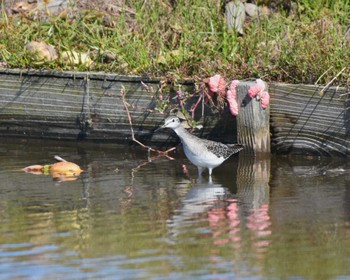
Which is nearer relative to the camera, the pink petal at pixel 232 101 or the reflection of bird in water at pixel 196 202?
the reflection of bird in water at pixel 196 202

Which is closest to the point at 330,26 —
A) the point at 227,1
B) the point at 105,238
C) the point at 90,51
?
the point at 227,1

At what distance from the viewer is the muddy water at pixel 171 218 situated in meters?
7.03

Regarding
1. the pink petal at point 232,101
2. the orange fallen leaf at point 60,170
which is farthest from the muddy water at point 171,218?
the pink petal at point 232,101

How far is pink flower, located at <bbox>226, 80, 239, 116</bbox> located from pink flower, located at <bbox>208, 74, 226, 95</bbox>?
11cm

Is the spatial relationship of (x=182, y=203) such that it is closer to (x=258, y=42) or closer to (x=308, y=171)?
(x=308, y=171)

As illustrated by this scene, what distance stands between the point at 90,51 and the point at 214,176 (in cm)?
262

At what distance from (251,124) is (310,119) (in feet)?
1.99

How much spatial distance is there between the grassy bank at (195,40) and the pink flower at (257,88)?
430 mm

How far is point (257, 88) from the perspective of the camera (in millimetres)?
10609

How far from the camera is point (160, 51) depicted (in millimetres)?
11766

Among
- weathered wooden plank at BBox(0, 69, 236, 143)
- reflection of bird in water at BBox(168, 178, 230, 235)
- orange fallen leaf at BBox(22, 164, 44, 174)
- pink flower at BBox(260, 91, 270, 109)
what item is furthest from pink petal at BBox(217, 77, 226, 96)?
orange fallen leaf at BBox(22, 164, 44, 174)

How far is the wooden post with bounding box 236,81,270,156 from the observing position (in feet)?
35.3

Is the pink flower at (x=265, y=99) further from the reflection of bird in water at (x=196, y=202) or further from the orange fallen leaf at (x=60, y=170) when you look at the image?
the orange fallen leaf at (x=60, y=170)

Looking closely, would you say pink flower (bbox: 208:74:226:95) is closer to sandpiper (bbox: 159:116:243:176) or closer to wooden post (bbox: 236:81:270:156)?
wooden post (bbox: 236:81:270:156)
